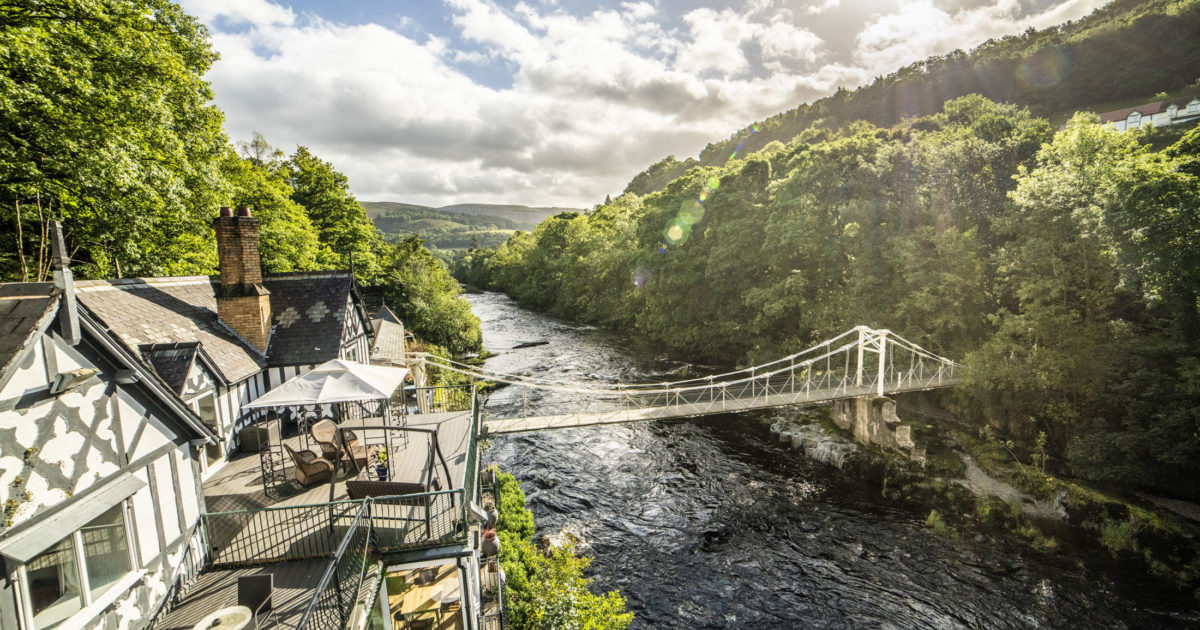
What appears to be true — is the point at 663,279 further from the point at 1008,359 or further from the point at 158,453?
the point at 158,453

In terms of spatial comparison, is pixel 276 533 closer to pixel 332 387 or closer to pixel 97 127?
pixel 332 387

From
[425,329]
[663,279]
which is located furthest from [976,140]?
[425,329]

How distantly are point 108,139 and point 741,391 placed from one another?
17706 mm

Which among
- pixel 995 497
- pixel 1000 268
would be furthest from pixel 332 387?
pixel 1000 268

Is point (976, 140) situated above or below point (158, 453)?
above

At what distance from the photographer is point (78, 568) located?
4.59 metres

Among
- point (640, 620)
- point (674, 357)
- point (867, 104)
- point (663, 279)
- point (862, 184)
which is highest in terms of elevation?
point (867, 104)

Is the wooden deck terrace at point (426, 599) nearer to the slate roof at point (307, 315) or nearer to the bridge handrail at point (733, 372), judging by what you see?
the slate roof at point (307, 315)

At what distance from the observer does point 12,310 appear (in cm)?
458

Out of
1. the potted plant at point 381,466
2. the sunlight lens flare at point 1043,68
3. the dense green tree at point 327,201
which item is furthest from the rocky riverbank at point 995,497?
the sunlight lens flare at point 1043,68

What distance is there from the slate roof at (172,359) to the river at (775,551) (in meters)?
8.58

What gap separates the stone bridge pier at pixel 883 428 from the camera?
15.8 metres

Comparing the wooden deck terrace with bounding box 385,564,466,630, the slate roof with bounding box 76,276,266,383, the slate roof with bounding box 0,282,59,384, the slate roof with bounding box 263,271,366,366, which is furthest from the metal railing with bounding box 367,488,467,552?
the slate roof with bounding box 263,271,366,366

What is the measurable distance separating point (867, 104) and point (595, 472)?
8842 cm
